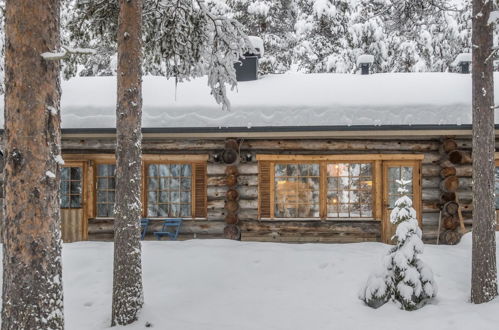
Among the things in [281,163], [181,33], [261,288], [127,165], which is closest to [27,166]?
[127,165]

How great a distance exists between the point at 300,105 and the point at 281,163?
1.47 m

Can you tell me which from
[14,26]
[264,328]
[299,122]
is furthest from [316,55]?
[14,26]

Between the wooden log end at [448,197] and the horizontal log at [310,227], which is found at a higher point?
the wooden log end at [448,197]

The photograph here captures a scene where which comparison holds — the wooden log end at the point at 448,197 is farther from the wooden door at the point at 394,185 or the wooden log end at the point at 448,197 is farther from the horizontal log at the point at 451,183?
the wooden door at the point at 394,185

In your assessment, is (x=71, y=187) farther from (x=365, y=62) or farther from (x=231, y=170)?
(x=365, y=62)

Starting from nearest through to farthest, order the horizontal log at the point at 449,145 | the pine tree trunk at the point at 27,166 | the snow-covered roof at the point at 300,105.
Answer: the pine tree trunk at the point at 27,166 → the snow-covered roof at the point at 300,105 → the horizontal log at the point at 449,145

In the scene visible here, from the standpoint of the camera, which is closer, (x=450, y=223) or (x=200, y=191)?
(x=450, y=223)

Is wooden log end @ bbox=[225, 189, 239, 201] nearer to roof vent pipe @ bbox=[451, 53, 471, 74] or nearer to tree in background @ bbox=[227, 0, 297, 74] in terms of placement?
roof vent pipe @ bbox=[451, 53, 471, 74]

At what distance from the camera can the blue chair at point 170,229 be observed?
9.80m

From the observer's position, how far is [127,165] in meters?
5.69

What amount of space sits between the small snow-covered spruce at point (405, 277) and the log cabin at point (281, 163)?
3.28 metres

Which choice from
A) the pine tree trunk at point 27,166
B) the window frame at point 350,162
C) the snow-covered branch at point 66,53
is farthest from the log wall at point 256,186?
the snow-covered branch at point 66,53

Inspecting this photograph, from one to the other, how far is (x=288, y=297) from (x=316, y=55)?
16502mm

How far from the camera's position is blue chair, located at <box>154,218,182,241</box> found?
32.1ft
